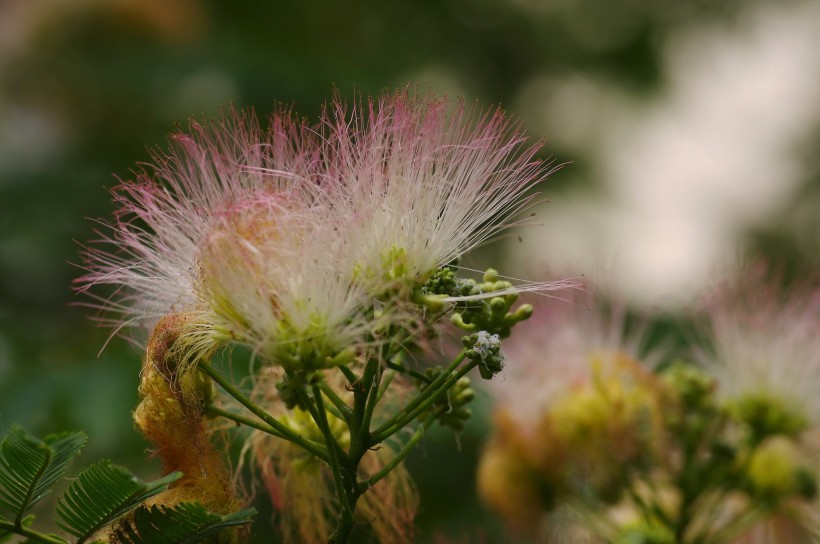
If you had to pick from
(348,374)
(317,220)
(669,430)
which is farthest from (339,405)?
(669,430)

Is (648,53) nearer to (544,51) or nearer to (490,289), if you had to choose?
(544,51)

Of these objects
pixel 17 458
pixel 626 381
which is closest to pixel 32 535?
pixel 17 458

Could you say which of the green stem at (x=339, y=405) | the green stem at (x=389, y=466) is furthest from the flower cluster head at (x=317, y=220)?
the green stem at (x=389, y=466)

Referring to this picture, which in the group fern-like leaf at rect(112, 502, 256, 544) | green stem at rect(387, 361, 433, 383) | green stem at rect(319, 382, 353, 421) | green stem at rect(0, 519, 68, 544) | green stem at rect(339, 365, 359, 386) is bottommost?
green stem at rect(0, 519, 68, 544)

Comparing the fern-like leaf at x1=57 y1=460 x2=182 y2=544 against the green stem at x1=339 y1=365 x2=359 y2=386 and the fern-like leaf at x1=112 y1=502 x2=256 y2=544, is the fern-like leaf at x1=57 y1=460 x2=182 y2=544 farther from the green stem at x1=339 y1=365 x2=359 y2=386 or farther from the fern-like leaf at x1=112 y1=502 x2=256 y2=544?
the green stem at x1=339 y1=365 x2=359 y2=386

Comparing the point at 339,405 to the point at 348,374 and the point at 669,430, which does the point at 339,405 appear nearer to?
the point at 348,374

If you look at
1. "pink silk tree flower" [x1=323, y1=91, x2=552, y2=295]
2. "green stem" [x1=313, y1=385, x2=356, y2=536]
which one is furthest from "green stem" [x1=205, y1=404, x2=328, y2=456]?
"pink silk tree flower" [x1=323, y1=91, x2=552, y2=295]
